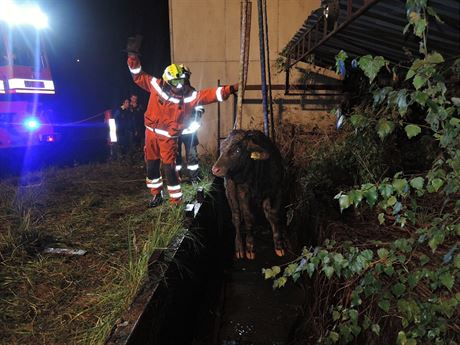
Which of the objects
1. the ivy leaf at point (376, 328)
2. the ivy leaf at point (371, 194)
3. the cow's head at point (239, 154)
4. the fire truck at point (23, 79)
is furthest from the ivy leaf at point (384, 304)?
the fire truck at point (23, 79)

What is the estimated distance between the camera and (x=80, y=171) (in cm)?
685

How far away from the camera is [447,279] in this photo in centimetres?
166

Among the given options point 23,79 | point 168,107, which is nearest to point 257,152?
point 168,107

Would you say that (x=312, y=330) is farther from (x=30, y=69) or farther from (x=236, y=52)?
(x=30, y=69)

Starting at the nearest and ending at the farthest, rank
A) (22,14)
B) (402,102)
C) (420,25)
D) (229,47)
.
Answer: (420,25), (402,102), (229,47), (22,14)

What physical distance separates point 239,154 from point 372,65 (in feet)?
7.18

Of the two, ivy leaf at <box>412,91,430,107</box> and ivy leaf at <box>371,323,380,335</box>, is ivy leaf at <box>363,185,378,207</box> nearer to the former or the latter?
ivy leaf at <box>412,91,430,107</box>

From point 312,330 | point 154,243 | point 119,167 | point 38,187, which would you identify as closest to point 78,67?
point 119,167

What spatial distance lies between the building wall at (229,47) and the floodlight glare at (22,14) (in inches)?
132

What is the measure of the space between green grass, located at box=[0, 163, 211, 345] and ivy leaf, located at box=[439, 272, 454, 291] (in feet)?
6.44

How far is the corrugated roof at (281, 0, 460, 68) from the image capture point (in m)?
2.36

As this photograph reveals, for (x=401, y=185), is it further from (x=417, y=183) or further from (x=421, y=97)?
(x=421, y=97)

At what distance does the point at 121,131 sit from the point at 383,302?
26.0 ft

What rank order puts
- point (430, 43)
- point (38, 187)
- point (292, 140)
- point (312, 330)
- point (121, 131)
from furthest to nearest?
point (121, 131), point (292, 140), point (38, 187), point (430, 43), point (312, 330)
